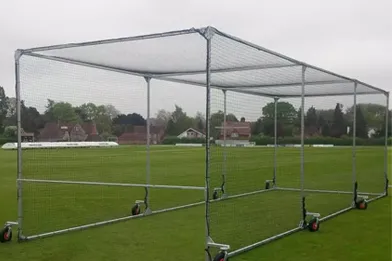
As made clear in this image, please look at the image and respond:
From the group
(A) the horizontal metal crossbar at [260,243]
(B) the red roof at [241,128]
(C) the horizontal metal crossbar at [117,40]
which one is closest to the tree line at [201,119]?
(B) the red roof at [241,128]

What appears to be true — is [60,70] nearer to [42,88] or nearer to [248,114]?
[42,88]

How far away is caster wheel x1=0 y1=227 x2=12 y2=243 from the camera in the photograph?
5.66 meters

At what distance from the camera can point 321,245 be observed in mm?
5582

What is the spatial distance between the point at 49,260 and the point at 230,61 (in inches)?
127

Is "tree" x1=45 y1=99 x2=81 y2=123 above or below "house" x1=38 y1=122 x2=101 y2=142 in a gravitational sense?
above

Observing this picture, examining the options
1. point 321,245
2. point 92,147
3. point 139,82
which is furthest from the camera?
point 139,82

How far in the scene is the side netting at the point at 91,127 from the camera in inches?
239

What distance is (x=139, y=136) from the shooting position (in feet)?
26.7

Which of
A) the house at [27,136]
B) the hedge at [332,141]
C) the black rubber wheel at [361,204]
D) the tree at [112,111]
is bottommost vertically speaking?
the black rubber wheel at [361,204]

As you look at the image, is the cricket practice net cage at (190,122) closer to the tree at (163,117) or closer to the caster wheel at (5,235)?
the tree at (163,117)

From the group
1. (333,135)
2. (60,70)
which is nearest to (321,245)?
(60,70)

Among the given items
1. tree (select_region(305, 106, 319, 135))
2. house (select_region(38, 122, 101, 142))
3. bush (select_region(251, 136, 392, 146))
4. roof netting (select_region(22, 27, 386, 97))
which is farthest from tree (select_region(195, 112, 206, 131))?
house (select_region(38, 122, 101, 142))

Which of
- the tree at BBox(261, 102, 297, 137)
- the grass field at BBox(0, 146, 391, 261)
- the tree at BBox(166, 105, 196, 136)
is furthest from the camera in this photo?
the tree at BBox(261, 102, 297, 137)

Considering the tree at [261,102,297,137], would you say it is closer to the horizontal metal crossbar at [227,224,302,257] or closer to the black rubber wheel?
the black rubber wheel
